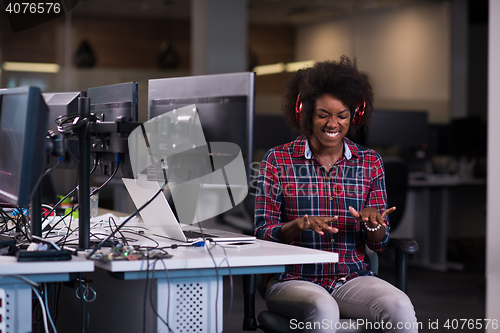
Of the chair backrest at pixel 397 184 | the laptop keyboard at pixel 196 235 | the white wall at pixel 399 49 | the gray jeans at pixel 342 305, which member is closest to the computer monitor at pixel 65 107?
the laptop keyboard at pixel 196 235

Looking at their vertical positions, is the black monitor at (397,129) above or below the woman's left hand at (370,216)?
above

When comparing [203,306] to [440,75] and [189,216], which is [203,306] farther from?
[440,75]

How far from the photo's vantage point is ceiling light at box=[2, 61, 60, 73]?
596cm

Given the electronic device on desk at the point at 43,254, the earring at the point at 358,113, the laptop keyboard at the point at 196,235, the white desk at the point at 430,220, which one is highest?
the earring at the point at 358,113

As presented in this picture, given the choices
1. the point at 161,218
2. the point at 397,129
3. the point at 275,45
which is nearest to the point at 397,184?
the point at 397,129

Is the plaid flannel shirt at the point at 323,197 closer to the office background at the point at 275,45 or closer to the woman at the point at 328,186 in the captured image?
the woman at the point at 328,186

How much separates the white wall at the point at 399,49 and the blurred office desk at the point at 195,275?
18.1 feet

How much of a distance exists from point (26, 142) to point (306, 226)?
82 cm

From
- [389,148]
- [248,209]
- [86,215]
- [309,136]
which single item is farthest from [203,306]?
[389,148]

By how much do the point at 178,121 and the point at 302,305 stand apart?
0.76 meters

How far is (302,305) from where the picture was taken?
1633 mm

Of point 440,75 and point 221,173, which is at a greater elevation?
point 440,75

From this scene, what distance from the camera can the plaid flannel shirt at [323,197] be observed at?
191 centimetres

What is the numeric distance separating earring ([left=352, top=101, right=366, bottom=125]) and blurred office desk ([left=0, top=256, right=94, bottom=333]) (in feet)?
3.67
